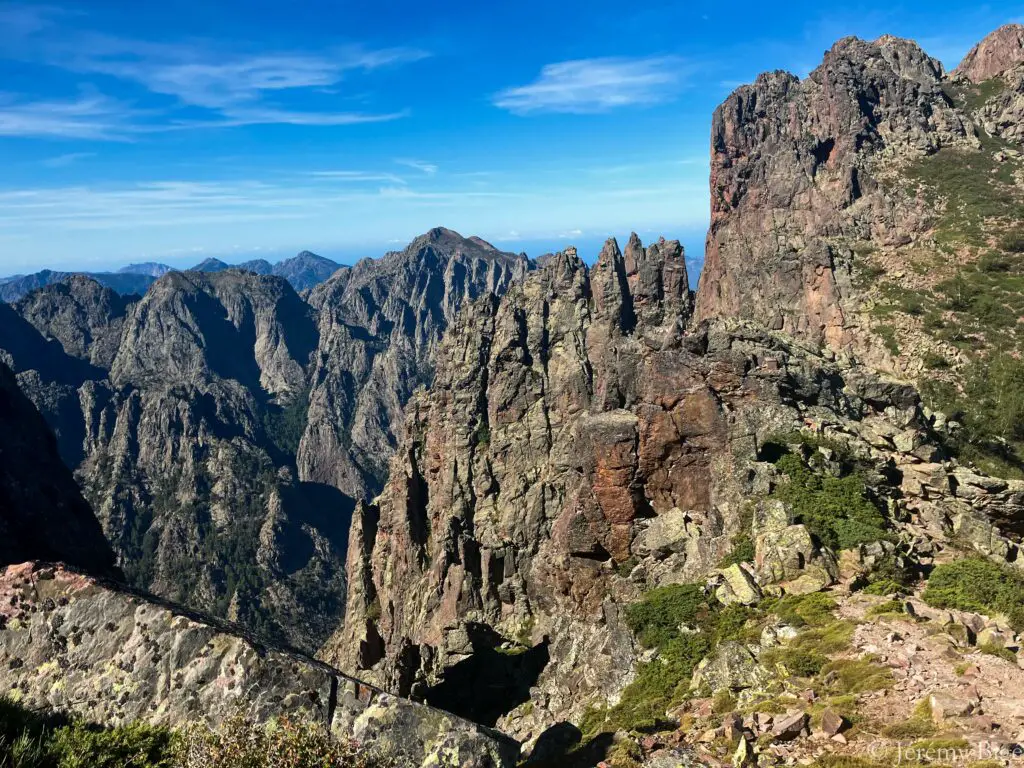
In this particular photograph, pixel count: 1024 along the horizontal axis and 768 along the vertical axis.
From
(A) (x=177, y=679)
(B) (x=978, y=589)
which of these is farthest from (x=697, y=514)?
(A) (x=177, y=679)

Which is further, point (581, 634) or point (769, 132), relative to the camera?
point (769, 132)

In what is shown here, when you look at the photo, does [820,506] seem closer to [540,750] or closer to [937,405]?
[540,750]

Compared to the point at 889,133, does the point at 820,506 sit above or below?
below

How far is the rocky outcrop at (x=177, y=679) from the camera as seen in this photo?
10320 millimetres

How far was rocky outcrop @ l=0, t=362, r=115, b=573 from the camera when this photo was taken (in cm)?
9044

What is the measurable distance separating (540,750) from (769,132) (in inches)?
6404

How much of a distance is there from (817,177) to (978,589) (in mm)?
130445

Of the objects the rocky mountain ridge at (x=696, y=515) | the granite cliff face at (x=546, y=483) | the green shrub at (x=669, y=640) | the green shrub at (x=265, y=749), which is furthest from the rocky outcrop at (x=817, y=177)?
the green shrub at (x=265, y=749)

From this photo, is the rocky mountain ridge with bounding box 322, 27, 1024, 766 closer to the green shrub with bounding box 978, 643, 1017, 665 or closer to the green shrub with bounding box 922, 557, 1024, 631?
the green shrub with bounding box 978, 643, 1017, 665

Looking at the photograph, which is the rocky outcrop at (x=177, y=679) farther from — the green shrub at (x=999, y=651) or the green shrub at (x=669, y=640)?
the green shrub at (x=999, y=651)

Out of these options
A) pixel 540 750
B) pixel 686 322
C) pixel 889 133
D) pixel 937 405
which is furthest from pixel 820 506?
pixel 889 133

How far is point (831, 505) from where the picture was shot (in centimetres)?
2498

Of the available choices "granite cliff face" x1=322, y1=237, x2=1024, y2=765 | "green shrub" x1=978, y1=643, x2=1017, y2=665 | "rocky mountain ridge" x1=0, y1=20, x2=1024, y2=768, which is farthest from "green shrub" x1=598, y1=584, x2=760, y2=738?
"green shrub" x1=978, y1=643, x2=1017, y2=665

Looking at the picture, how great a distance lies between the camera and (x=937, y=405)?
7144cm
